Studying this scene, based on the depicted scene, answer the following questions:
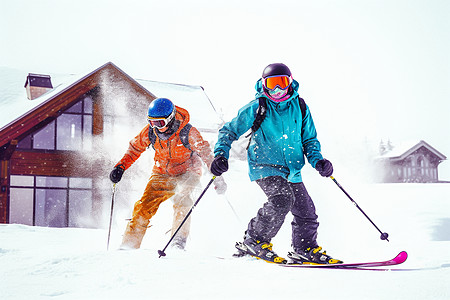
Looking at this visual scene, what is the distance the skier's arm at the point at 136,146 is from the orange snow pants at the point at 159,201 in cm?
34

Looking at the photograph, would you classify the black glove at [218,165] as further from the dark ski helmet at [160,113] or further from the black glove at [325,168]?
the dark ski helmet at [160,113]

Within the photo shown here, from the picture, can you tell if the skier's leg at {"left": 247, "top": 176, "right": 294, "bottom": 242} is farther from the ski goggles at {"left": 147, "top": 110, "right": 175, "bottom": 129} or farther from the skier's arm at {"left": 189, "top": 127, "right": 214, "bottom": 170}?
the ski goggles at {"left": 147, "top": 110, "right": 175, "bottom": 129}

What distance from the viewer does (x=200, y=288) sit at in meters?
2.76

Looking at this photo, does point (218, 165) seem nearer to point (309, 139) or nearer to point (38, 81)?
point (309, 139)

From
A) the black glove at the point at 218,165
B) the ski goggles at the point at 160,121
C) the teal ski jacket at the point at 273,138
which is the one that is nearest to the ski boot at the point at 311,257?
the teal ski jacket at the point at 273,138

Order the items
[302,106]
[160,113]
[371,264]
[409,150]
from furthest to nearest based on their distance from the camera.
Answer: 1. [409,150]
2. [160,113]
3. [302,106]
4. [371,264]

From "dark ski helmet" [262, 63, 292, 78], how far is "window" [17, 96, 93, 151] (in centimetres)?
1201

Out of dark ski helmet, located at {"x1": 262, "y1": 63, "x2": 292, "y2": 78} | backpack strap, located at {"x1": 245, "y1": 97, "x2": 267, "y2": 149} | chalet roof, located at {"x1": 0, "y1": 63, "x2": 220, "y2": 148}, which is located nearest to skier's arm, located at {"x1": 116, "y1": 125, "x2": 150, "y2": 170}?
backpack strap, located at {"x1": 245, "y1": 97, "x2": 267, "y2": 149}

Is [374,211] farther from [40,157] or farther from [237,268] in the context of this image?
[40,157]

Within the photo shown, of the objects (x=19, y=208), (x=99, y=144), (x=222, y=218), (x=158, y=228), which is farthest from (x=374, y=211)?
(x=19, y=208)

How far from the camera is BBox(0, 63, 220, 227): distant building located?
1447 centimetres

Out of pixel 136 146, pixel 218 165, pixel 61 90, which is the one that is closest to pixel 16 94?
pixel 61 90

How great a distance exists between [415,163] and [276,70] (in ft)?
110

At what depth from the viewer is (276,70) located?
4.03 meters
